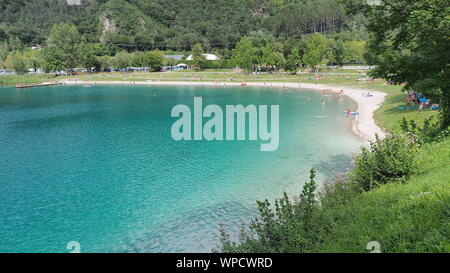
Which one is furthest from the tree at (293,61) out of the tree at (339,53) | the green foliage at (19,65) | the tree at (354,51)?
the green foliage at (19,65)

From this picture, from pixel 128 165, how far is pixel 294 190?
55.3ft

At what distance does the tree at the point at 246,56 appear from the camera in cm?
13062

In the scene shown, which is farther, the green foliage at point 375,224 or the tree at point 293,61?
the tree at point 293,61

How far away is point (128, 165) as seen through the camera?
32.2 metres

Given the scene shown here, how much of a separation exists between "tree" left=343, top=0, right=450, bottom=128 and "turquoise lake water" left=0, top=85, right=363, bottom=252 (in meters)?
11.2

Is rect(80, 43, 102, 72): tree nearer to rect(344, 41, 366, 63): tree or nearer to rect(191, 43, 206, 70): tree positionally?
rect(191, 43, 206, 70): tree

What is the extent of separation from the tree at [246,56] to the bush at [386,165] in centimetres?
11795

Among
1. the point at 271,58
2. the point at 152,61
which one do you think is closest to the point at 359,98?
the point at 271,58

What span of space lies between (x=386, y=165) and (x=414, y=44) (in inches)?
228

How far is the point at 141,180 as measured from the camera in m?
27.7

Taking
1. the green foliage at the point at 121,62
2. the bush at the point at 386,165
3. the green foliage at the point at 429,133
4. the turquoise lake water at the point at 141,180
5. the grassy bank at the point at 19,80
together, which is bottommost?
the turquoise lake water at the point at 141,180

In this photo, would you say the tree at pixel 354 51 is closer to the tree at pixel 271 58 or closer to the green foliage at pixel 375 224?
the tree at pixel 271 58

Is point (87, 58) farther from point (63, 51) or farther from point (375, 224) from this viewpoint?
point (375, 224)

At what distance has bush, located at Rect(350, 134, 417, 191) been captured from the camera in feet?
49.4
